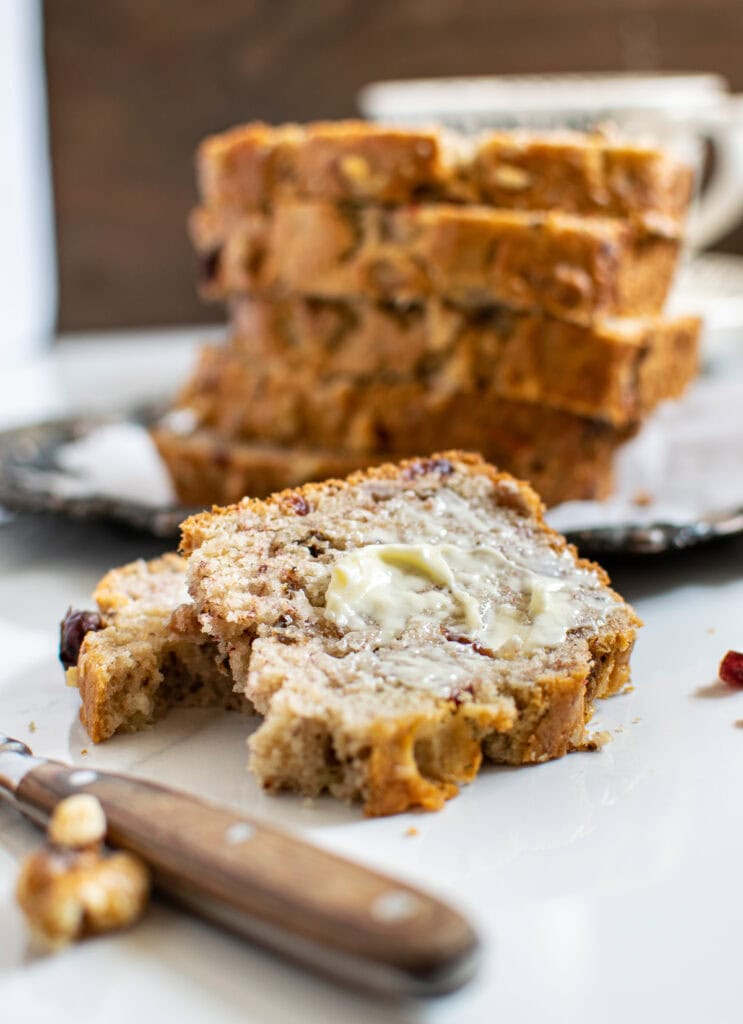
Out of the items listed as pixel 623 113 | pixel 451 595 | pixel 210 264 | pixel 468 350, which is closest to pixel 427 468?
pixel 451 595

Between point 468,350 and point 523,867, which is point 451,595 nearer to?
point 523,867

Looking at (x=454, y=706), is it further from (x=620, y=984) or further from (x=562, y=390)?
(x=562, y=390)

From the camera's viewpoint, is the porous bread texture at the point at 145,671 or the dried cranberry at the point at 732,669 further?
the dried cranberry at the point at 732,669

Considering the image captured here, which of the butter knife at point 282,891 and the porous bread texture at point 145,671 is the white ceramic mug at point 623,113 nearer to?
the porous bread texture at point 145,671

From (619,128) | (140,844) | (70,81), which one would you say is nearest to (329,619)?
(140,844)

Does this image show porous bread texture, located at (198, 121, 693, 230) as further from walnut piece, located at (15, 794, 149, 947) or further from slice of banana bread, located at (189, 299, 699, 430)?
walnut piece, located at (15, 794, 149, 947)

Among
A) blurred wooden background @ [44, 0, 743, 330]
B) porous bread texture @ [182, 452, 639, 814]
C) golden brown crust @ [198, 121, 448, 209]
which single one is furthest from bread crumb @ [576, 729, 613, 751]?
blurred wooden background @ [44, 0, 743, 330]

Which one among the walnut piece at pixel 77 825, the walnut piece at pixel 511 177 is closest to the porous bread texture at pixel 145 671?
the walnut piece at pixel 77 825

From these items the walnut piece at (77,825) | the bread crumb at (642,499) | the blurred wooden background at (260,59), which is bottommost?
the bread crumb at (642,499)
